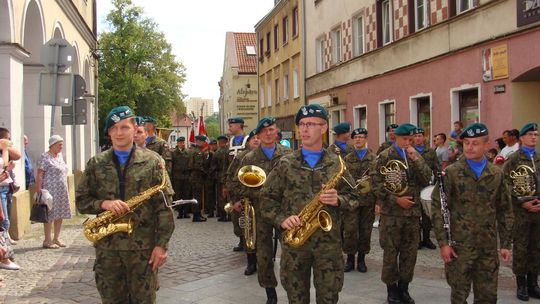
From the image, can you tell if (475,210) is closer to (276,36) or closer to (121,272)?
(121,272)

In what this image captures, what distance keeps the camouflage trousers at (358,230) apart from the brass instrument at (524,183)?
2.07 meters

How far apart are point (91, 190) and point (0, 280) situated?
11.3 ft

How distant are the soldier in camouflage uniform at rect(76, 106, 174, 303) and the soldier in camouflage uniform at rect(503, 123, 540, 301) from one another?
3.99 meters

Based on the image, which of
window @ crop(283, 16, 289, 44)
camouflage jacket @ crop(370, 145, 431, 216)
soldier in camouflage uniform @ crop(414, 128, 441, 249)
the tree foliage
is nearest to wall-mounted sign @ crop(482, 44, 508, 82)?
soldier in camouflage uniform @ crop(414, 128, 441, 249)

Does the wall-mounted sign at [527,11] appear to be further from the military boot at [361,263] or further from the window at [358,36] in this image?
the window at [358,36]

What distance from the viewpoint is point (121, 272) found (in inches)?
169

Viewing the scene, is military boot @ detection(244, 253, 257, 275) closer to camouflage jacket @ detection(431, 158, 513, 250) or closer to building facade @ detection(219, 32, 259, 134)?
camouflage jacket @ detection(431, 158, 513, 250)

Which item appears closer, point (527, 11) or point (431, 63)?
point (527, 11)

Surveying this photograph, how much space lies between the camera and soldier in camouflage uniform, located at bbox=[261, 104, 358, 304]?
4.43 m

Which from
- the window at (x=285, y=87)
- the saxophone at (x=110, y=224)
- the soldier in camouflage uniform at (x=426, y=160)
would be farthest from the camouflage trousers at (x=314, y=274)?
the window at (x=285, y=87)

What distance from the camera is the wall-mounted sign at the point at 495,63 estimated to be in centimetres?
1156

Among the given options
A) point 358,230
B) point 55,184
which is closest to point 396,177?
point 358,230

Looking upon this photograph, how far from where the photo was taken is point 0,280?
6.88 meters

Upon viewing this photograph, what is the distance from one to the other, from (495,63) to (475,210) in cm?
796
